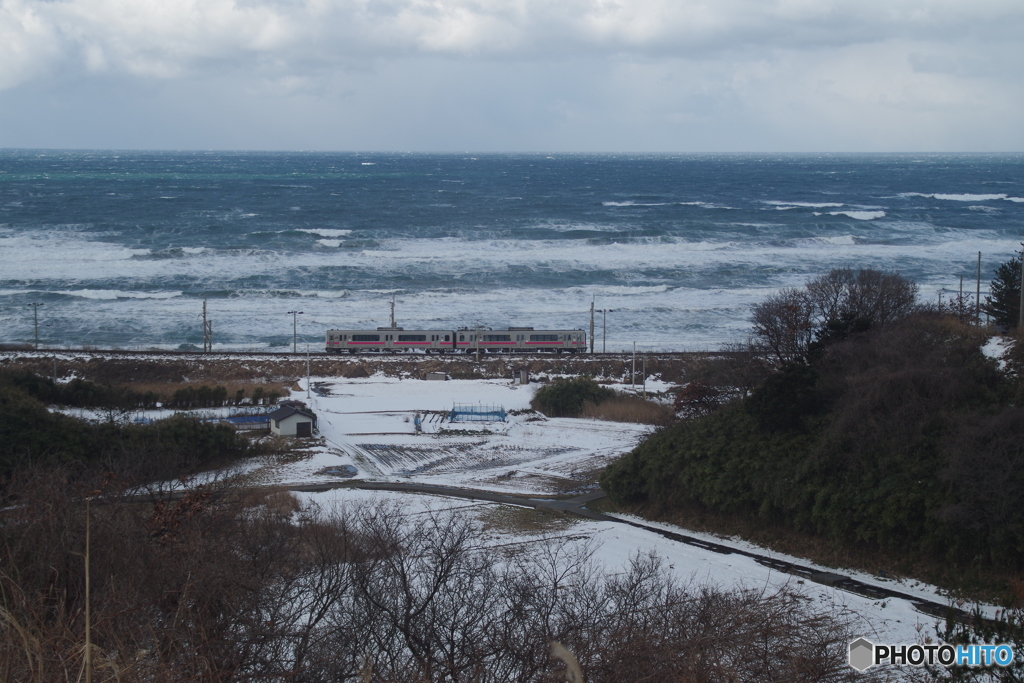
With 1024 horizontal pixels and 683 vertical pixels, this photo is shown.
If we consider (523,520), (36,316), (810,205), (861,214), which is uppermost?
(810,205)

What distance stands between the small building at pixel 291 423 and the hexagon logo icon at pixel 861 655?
19.5 metres

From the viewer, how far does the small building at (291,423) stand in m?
25.9

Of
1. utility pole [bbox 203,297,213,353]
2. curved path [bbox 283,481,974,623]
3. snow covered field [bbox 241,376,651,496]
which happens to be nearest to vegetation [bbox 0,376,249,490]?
snow covered field [bbox 241,376,651,496]

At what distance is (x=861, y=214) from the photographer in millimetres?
91188

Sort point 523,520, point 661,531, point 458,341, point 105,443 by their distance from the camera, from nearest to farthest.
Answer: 1. point 661,531
2. point 523,520
3. point 105,443
4. point 458,341

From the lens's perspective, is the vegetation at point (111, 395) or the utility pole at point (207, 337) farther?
the utility pole at point (207, 337)

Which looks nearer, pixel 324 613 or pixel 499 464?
pixel 324 613

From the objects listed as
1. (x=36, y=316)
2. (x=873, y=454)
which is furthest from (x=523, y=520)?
(x=36, y=316)

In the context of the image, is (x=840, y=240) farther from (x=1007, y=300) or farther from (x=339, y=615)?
(x=339, y=615)

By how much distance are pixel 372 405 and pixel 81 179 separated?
395 feet

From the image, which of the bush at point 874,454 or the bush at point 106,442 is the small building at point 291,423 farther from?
the bush at point 874,454

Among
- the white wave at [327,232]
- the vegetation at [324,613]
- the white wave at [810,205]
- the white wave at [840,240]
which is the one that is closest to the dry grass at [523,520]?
the vegetation at [324,613]

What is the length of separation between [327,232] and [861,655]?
71.7 meters

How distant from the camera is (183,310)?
48.9 metres
